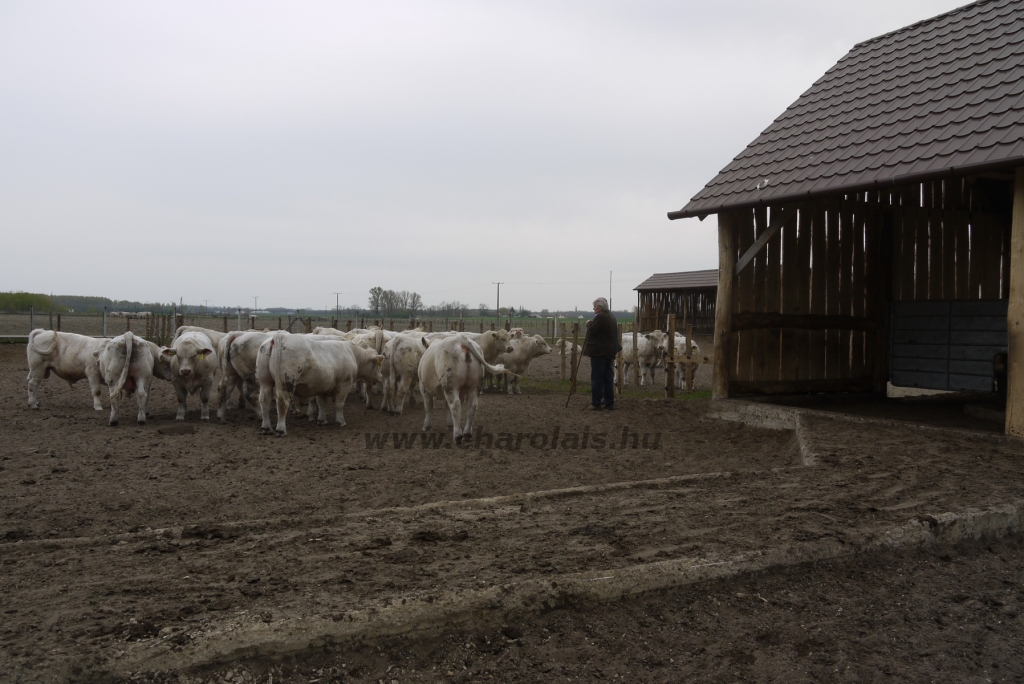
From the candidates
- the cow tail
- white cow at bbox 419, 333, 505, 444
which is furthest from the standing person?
the cow tail

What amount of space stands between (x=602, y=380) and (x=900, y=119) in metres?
5.77

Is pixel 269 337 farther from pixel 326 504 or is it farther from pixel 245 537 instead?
pixel 245 537

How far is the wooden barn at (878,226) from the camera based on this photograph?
28.9 feet

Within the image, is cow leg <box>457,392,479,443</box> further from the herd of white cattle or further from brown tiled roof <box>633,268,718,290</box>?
brown tiled roof <box>633,268,718,290</box>

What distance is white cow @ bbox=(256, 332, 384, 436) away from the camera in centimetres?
1020

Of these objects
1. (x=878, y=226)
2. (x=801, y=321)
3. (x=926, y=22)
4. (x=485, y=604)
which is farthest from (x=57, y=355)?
(x=926, y=22)

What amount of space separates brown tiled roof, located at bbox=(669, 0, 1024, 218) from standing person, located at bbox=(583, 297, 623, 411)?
240 centimetres

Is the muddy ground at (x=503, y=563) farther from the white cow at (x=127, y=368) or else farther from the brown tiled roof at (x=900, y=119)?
the brown tiled roof at (x=900, y=119)

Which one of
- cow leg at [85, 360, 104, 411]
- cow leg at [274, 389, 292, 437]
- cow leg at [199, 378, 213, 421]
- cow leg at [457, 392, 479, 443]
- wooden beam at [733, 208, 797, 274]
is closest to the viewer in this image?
cow leg at [457, 392, 479, 443]

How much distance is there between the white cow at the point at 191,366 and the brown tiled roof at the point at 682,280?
28386 millimetres

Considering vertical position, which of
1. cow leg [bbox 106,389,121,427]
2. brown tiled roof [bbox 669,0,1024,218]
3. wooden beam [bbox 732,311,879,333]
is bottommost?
cow leg [bbox 106,389,121,427]

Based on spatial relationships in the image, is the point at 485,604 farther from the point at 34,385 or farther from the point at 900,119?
the point at 34,385

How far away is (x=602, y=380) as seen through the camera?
12250 mm

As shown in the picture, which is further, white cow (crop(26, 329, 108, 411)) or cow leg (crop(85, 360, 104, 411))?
white cow (crop(26, 329, 108, 411))
